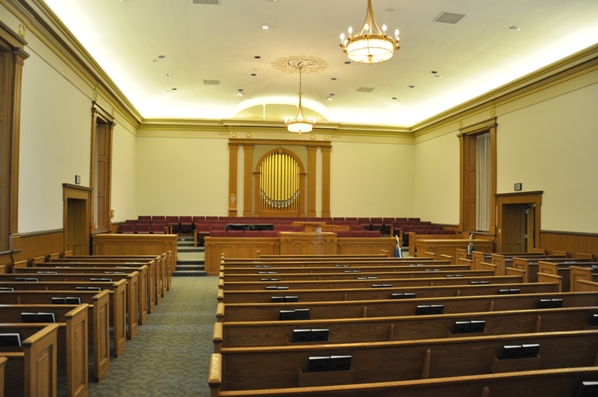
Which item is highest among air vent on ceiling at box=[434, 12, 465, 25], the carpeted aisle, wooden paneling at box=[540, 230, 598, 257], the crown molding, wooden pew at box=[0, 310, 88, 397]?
air vent on ceiling at box=[434, 12, 465, 25]

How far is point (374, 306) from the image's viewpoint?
3.86 meters

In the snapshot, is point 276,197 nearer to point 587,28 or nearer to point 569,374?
point 587,28

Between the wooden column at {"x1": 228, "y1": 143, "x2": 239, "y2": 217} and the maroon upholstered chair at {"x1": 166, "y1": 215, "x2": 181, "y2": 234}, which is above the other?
the wooden column at {"x1": 228, "y1": 143, "x2": 239, "y2": 217}

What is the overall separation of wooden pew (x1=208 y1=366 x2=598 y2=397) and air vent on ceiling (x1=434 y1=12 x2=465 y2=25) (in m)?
7.23

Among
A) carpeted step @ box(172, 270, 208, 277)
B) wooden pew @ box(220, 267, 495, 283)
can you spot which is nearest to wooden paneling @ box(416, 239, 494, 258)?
wooden pew @ box(220, 267, 495, 283)

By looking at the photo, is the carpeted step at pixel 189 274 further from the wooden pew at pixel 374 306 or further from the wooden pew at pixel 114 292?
the wooden pew at pixel 374 306

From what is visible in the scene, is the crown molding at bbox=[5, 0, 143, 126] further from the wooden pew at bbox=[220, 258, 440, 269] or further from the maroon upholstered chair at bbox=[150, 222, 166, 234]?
the wooden pew at bbox=[220, 258, 440, 269]

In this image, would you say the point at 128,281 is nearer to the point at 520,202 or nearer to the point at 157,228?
the point at 157,228

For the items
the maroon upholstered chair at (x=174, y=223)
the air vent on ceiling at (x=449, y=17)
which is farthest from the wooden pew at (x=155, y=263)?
the maroon upholstered chair at (x=174, y=223)

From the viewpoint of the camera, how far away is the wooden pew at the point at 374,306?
3.74 m

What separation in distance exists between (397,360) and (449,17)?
7265mm

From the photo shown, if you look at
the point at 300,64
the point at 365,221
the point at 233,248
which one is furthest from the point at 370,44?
the point at 365,221

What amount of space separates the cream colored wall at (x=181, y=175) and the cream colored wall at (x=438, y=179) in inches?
278

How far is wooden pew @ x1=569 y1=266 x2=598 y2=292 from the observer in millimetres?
6234
